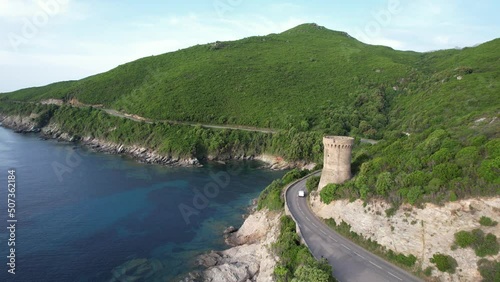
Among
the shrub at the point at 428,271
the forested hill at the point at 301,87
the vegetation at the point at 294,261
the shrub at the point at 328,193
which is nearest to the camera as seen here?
the vegetation at the point at 294,261

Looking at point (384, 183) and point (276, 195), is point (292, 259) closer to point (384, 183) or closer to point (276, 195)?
point (384, 183)

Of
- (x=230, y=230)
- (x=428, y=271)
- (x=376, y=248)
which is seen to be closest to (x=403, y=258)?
(x=428, y=271)

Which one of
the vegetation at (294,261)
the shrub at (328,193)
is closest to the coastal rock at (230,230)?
the vegetation at (294,261)

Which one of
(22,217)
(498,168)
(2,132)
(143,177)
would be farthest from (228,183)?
(2,132)

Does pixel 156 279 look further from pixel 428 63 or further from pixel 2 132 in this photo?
pixel 428 63

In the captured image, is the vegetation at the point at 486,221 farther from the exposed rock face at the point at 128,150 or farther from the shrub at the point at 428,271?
the exposed rock face at the point at 128,150

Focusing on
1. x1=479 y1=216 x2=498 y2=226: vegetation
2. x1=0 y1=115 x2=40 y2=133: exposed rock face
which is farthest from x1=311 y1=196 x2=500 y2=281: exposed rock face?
x1=0 y1=115 x2=40 y2=133: exposed rock face

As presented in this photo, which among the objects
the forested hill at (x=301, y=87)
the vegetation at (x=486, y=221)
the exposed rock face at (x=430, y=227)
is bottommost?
the exposed rock face at (x=430, y=227)
